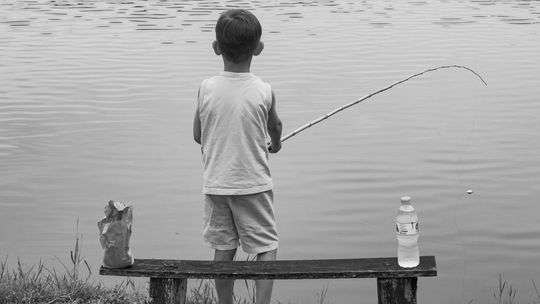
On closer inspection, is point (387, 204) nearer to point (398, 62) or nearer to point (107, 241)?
point (107, 241)

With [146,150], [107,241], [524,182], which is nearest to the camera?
[107,241]

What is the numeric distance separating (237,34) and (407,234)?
1.07 meters

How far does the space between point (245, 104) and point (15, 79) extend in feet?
32.9

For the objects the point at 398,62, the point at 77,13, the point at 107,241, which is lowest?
the point at 77,13

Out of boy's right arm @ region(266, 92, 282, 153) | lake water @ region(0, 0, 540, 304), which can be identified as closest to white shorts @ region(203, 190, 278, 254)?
boy's right arm @ region(266, 92, 282, 153)

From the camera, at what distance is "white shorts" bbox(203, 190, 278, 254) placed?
4.77m

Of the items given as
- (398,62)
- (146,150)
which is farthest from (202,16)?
(146,150)

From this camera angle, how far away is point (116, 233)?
4.60 m

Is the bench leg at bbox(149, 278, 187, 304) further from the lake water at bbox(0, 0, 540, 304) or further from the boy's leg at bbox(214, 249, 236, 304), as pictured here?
the lake water at bbox(0, 0, 540, 304)

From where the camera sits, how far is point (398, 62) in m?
15.0

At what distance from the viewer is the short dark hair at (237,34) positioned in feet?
15.2

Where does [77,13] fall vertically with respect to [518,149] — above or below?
below

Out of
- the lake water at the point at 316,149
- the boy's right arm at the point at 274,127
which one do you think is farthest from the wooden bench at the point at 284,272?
the lake water at the point at 316,149

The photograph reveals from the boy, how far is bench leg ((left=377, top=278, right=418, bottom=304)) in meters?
0.57
